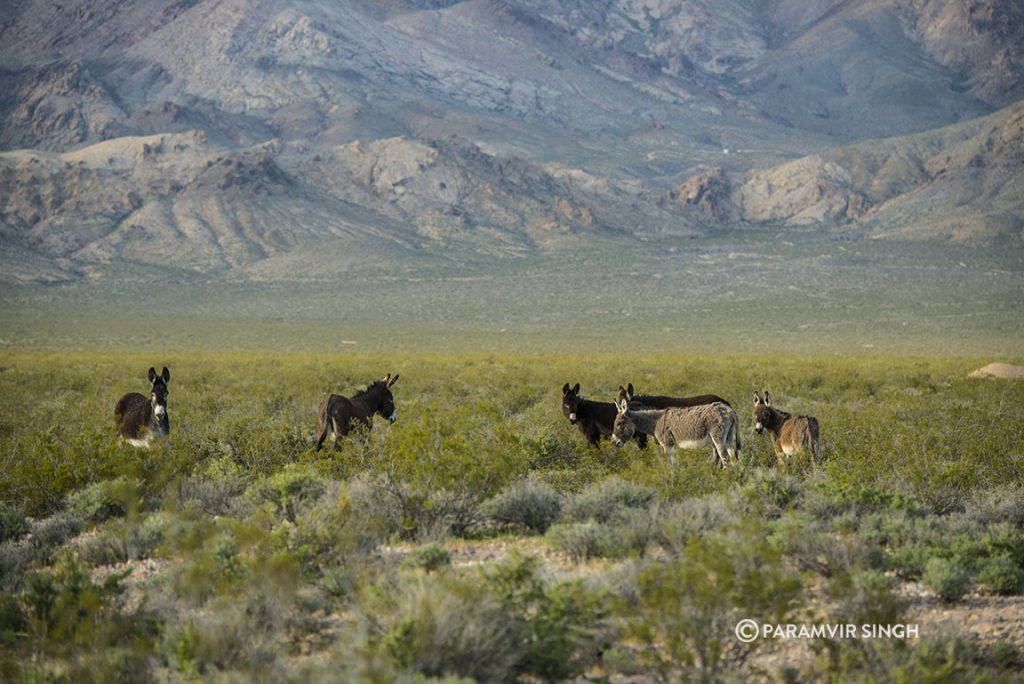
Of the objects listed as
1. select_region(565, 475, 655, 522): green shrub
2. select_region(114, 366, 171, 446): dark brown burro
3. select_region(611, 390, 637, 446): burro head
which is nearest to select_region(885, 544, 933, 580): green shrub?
select_region(565, 475, 655, 522): green shrub

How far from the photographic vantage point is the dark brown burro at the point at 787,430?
14.0 metres

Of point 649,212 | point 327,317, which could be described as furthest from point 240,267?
point 649,212

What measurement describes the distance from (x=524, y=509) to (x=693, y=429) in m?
4.24

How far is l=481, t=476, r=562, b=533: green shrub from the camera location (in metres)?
10.7

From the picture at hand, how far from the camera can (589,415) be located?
1584 centimetres

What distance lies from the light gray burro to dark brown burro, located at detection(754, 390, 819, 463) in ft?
1.48

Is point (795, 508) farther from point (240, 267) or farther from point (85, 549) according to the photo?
point (240, 267)

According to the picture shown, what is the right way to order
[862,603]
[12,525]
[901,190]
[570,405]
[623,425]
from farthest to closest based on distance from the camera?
[901,190] < [570,405] < [623,425] < [12,525] < [862,603]

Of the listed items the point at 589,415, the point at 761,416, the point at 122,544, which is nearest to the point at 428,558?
the point at 122,544

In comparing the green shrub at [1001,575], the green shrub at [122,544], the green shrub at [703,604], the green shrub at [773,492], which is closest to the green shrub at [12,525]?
the green shrub at [122,544]

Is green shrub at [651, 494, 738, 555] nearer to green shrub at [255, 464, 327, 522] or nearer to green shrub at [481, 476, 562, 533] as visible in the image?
green shrub at [481, 476, 562, 533]

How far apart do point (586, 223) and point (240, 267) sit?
6037 centimetres

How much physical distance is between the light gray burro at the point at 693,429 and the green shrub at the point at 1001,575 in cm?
503

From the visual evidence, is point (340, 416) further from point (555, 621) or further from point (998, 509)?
point (998, 509)
